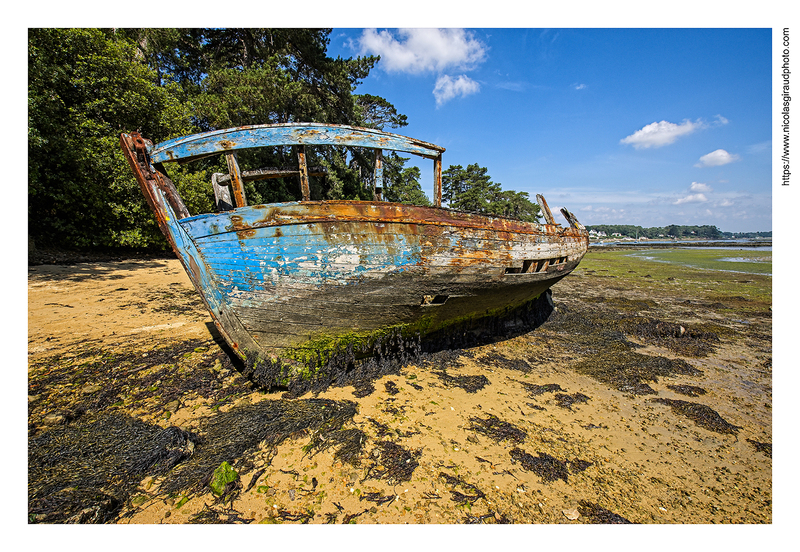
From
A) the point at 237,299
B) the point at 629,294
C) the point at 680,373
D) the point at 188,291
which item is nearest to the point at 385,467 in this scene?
the point at 237,299

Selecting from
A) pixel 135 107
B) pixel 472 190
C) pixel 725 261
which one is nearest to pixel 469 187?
pixel 472 190

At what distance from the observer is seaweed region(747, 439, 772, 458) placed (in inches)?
114

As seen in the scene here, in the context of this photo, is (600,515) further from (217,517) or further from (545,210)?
(545,210)

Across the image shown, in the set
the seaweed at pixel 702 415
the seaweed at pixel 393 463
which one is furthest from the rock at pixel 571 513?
the seaweed at pixel 702 415

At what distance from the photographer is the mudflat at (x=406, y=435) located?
85.9 inches

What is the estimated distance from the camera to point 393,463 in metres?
2.53

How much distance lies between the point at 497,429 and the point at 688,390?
2830 mm

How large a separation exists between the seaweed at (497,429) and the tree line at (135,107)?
7.65m

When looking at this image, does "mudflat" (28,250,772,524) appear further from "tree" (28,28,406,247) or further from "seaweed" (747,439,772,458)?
"tree" (28,28,406,247)

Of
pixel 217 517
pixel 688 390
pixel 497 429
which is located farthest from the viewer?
pixel 688 390

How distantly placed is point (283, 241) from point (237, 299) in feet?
2.65

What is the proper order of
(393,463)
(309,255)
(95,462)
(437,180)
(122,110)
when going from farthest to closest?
(122,110) → (437,180) → (309,255) → (393,463) → (95,462)

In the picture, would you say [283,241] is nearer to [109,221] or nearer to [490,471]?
[490,471]

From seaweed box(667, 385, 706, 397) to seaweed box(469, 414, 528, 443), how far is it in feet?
8.13
